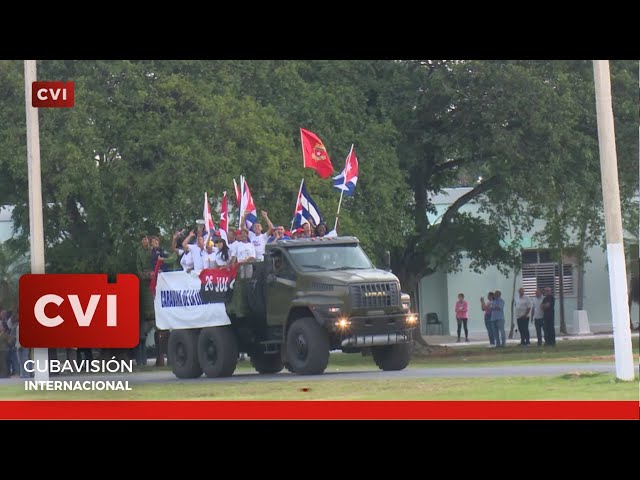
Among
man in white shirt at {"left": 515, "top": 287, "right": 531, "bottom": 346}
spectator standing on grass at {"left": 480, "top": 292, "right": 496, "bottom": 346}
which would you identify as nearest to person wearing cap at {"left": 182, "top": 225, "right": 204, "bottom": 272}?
spectator standing on grass at {"left": 480, "top": 292, "right": 496, "bottom": 346}

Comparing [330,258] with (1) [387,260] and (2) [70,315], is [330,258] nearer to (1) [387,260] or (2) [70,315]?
(1) [387,260]

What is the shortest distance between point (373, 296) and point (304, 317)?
Answer: 104cm

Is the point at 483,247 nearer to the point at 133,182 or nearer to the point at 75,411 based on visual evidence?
the point at 133,182

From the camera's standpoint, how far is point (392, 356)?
19.5m

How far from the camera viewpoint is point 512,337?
20.5m

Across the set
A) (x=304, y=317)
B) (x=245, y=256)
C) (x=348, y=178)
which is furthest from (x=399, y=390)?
(x=348, y=178)

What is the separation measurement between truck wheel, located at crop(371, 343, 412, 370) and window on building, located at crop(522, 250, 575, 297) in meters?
2.22

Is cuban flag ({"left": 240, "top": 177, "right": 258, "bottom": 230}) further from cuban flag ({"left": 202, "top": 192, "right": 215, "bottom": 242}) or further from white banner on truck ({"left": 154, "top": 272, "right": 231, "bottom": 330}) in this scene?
white banner on truck ({"left": 154, "top": 272, "right": 231, "bottom": 330})

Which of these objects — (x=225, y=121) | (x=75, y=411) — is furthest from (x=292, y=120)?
(x=75, y=411)

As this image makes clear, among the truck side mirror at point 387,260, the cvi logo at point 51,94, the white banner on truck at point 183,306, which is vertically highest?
the cvi logo at point 51,94

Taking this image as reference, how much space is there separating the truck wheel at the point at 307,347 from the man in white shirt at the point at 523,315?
9.55 ft

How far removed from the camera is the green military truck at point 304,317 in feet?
64.3

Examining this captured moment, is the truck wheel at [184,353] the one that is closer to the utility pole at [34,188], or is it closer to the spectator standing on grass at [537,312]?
the utility pole at [34,188]

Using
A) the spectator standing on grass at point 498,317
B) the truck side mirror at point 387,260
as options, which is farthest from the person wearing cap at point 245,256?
the spectator standing on grass at point 498,317
